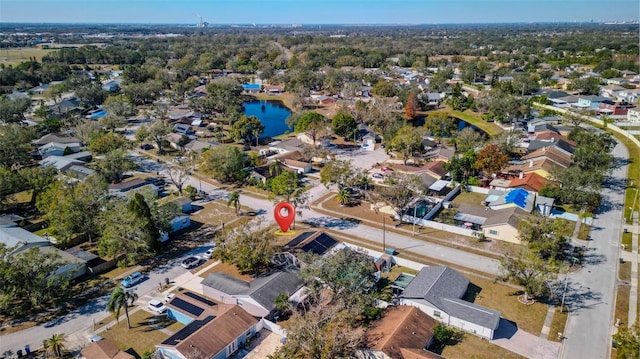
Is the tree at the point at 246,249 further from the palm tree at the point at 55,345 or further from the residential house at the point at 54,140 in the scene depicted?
the residential house at the point at 54,140

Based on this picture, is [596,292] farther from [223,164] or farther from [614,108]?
[614,108]

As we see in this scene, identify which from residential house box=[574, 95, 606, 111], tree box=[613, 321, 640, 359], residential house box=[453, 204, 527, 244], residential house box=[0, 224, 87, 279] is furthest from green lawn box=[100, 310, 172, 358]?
residential house box=[574, 95, 606, 111]

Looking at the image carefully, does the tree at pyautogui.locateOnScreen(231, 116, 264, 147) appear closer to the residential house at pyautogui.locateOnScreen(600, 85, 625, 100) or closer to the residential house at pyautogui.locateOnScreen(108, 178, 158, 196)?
the residential house at pyautogui.locateOnScreen(108, 178, 158, 196)

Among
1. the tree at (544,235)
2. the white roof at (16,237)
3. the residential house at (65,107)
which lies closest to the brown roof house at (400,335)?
the tree at (544,235)

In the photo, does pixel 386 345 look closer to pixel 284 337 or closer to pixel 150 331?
pixel 284 337

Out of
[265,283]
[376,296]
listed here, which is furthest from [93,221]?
[376,296]

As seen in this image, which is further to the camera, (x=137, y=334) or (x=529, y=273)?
(x=529, y=273)

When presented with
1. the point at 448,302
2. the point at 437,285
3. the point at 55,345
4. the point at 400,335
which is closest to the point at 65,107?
the point at 55,345
